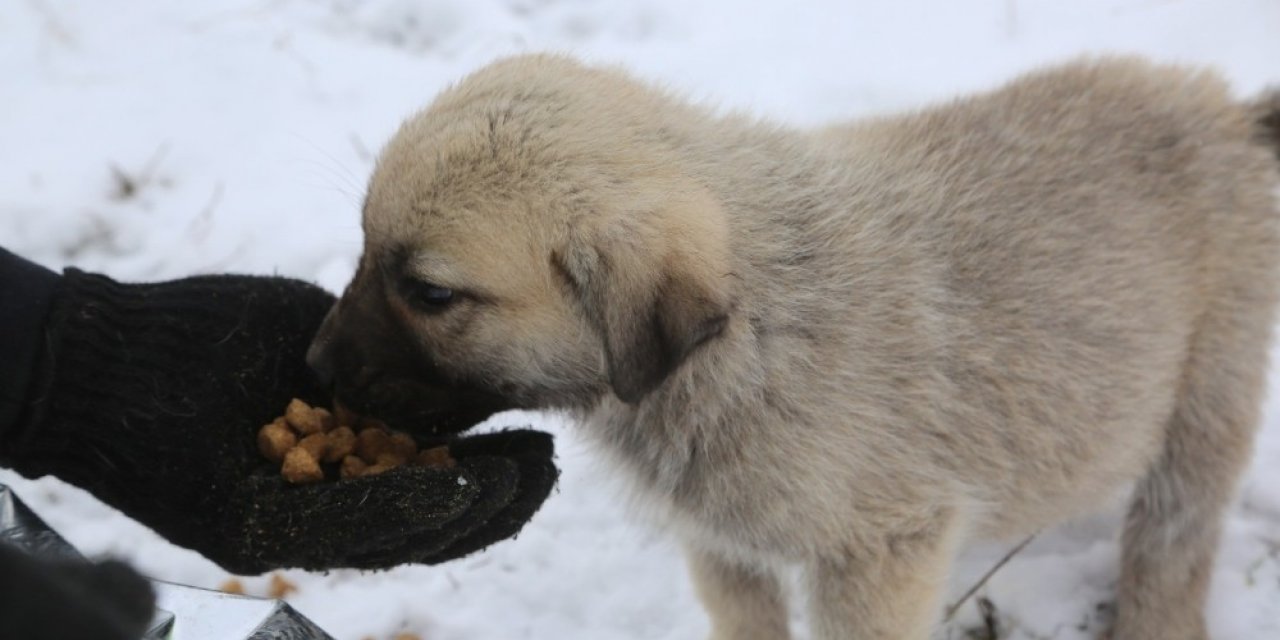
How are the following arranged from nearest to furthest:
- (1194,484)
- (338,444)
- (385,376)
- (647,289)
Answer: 1. (647,289)
2. (385,376)
3. (338,444)
4. (1194,484)

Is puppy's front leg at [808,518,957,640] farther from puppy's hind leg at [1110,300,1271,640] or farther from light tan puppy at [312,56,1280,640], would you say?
puppy's hind leg at [1110,300,1271,640]

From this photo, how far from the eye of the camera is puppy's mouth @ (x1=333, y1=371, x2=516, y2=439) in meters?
2.74

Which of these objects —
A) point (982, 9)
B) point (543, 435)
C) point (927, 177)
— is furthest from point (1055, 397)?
point (982, 9)

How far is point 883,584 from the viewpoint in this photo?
302 centimetres

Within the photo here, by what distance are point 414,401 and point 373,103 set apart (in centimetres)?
309

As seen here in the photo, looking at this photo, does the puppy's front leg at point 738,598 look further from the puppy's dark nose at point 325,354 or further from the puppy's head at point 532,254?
the puppy's dark nose at point 325,354

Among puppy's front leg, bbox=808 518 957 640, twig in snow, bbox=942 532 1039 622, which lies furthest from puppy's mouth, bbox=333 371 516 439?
twig in snow, bbox=942 532 1039 622

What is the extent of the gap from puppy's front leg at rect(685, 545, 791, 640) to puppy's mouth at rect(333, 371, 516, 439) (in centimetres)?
98

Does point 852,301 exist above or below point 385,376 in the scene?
above

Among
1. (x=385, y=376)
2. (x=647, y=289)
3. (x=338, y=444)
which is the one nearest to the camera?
(x=647, y=289)

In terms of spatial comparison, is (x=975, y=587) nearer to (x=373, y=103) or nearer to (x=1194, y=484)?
(x=1194, y=484)

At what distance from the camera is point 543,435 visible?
3094mm

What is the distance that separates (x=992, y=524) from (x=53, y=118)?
4.55 metres

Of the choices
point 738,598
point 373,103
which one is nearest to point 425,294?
point 738,598
